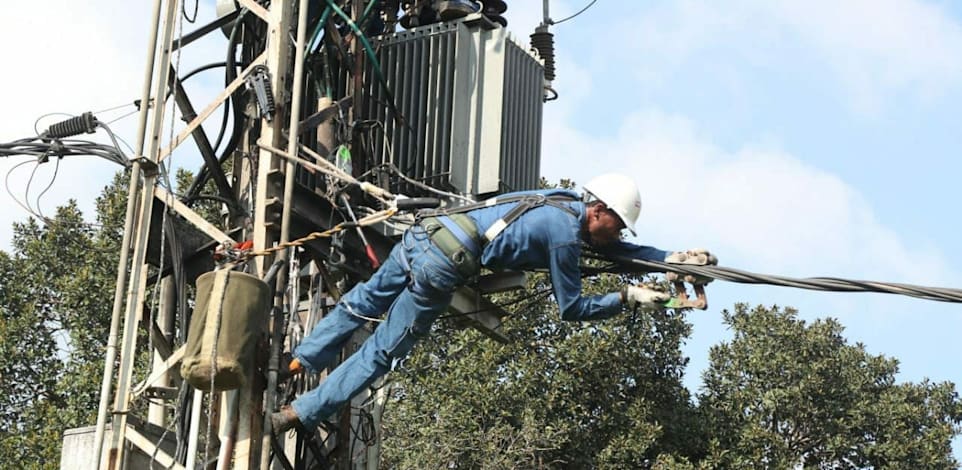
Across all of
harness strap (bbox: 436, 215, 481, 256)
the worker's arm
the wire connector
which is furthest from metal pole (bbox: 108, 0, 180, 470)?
the worker's arm

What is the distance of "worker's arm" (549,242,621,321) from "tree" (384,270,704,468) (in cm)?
1053

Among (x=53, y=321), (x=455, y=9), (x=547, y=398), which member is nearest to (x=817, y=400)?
(x=547, y=398)

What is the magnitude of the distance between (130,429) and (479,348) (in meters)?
11.7

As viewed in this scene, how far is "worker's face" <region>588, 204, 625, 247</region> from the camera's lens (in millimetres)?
7828

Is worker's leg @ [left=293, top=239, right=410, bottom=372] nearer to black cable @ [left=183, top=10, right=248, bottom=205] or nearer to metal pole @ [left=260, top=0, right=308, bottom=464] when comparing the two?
metal pole @ [left=260, top=0, right=308, bottom=464]

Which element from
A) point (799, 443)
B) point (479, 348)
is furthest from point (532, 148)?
point (799, 443)

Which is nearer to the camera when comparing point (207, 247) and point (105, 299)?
point (207, 247)

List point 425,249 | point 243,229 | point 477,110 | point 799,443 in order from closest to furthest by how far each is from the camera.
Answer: point 425,249 → point 243,229 → point 477,110 → point 799,443

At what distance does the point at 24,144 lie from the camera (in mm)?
9695

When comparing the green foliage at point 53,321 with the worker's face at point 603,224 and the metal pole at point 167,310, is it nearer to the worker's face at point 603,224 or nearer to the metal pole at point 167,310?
the metal pole at point 167,310

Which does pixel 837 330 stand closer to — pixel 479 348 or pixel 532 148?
pixel 479 348


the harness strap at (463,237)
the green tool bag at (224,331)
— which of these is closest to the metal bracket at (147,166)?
the green tool bag at (224,331)

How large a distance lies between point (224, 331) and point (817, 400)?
599 inches

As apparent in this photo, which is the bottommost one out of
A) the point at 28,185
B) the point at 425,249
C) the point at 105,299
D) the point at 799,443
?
the point at 425,249
